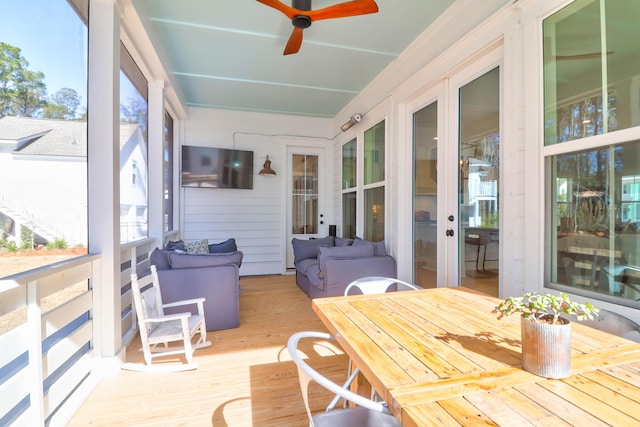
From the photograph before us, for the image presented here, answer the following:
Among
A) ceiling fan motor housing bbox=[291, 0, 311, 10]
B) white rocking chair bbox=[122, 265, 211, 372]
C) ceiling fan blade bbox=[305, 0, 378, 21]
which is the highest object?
ceiling fan motor housing bbox=[291, 0, 311, 10]

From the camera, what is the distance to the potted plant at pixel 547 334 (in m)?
0.85

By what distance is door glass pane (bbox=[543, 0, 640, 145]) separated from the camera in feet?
5.11

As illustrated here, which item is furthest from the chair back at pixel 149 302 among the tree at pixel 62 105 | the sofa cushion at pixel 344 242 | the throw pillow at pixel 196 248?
the sofa cushion at pixel 344 242

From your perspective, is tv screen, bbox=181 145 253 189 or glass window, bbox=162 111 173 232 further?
tv screen, bbox=181 145 253 189

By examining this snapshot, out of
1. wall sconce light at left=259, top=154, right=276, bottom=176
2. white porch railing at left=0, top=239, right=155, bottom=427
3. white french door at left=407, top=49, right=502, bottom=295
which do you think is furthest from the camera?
wall sconce light at left=259, top=154, right=276, bottom=176

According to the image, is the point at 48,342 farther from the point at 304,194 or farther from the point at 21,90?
the point at 304,194

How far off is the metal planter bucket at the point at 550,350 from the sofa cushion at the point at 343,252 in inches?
103

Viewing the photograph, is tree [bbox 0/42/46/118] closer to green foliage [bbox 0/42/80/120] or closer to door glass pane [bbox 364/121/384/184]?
green foliage [bbox 0/42/80/120]

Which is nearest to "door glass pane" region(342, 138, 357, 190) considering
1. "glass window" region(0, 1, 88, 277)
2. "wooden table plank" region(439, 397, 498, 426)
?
"glass window" region(0, 1, 88, 277)

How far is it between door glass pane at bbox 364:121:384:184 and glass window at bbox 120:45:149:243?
3.03 m

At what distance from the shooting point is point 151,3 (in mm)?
2613

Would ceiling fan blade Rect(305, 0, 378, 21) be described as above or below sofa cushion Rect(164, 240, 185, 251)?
above

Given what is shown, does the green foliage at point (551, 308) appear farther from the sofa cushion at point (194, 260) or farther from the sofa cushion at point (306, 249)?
the sofa cushion at point (306, 249)

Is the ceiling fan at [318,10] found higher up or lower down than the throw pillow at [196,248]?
higher up
